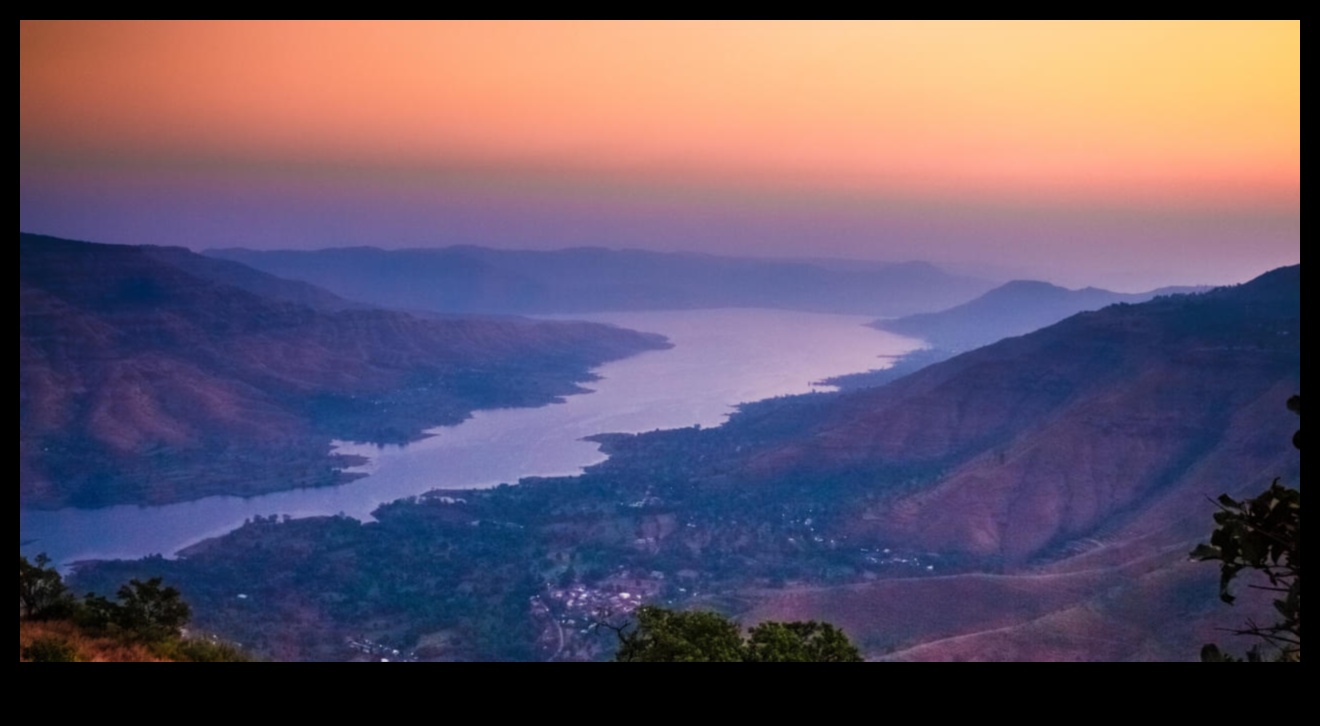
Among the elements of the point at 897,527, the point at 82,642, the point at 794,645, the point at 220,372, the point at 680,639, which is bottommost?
the point at 897,527

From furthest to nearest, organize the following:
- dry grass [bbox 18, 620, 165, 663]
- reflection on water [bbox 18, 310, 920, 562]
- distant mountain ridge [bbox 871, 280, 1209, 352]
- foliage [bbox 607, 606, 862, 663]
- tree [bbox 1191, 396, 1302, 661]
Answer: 1. distant mountain ridge [bbox 871, 280, 1209, 352]
2. reflection on water [bbox 18, 310, 920, 562]
3. foliage [bbox 607, 606, 862, 663]
4. dry grass [bbox 18, 620, 165, 663]
5. tree [bbox 1191, 396, 1302, 661]

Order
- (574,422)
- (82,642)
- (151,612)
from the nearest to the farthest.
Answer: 1. (82,642)
2. (151,612)
3. (574,422)

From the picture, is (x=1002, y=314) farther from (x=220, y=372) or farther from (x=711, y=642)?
(x=711, y=642)

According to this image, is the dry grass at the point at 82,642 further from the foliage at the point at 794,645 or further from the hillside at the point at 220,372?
the hillside at the point at 220,372

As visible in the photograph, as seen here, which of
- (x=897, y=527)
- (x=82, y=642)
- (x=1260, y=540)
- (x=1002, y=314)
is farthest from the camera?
(x=1002, y=314)

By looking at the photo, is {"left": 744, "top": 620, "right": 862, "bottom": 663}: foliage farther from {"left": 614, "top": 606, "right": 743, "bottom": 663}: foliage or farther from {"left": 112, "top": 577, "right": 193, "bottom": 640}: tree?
{"left": 112, "top": 577, "right": 193, "bottom": 640}: tree

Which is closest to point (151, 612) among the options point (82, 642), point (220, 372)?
point (82, 642)

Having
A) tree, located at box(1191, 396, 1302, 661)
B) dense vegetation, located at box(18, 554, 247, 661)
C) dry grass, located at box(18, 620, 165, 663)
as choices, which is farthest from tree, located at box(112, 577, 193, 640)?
tree, located at box(1191, 396, 1302, 661)
